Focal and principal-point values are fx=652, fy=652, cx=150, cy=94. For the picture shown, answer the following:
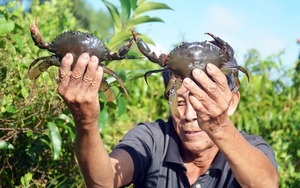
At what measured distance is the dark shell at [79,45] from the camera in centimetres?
281

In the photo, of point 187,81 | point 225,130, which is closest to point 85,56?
point 187,81

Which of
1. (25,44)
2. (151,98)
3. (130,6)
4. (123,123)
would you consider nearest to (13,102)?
(25,44)

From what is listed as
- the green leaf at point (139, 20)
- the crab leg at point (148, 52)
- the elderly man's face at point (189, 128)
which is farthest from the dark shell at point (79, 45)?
the green leaf at point (139, 20)

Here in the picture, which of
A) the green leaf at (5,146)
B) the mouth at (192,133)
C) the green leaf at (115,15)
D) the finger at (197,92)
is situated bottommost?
the mouth at (192,133)

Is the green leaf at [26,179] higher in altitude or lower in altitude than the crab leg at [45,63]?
lower

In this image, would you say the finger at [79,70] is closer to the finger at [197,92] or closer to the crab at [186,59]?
the crab at [186,59]

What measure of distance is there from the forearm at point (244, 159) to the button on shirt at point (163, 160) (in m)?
0.36

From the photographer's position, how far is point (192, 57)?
2844 millimetres

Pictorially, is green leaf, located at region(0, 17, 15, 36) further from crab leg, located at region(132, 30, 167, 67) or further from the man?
crab leg, located at region(132, 30, 167, 67)

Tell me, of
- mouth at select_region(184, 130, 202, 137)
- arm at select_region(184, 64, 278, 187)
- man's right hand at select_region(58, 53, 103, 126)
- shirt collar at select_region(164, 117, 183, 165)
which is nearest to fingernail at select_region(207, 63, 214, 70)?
arm at select_region(184, 64, 278, 187)

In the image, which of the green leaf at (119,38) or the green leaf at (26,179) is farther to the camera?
the green leaf at (119,38)

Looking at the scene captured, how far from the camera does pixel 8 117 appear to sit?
3914 mm

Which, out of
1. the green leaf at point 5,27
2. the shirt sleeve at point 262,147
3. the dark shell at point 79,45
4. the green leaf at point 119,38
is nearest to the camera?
the dark shell at point 79,45

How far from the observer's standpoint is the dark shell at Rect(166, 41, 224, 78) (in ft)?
9.29
